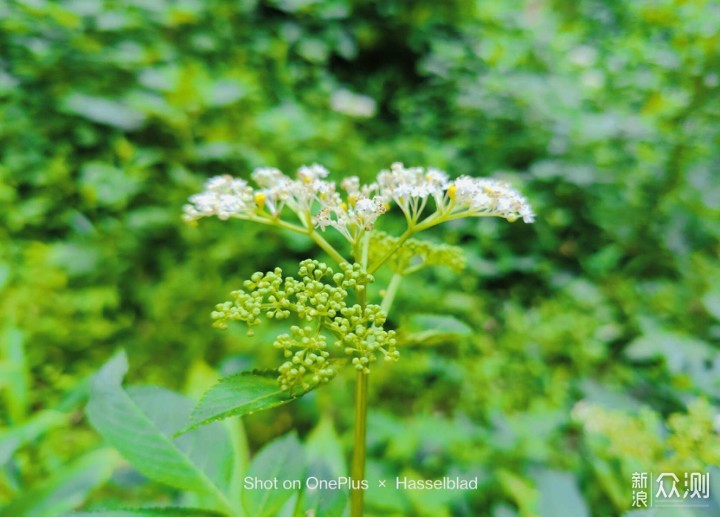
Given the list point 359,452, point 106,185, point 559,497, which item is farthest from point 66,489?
point 106,185

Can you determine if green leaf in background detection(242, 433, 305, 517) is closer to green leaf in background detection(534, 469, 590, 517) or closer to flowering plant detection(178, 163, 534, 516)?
flowering plant detection(178, 163, 534, 516)

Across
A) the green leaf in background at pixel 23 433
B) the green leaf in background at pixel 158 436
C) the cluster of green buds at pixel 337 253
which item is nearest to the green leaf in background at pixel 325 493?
the green leaf in background at pixel 158 436

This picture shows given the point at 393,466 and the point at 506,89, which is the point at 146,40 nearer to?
the point at 506,89

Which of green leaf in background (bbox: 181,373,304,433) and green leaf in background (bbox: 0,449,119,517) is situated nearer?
green leaf in background (bbox: 181,373,304,433)

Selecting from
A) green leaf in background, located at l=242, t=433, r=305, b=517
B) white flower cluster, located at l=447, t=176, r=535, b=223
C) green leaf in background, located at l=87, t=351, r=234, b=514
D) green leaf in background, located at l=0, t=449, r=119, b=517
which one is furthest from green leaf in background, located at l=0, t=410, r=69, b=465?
white flower cluster, located at l=447, t=176, r=535, b=223

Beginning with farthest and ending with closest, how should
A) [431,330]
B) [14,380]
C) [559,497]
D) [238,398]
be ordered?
1. [14,380]
2. [559,497]
3. [431,330]
4. [238,398]

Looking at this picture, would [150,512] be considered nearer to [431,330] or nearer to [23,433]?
[431,330]

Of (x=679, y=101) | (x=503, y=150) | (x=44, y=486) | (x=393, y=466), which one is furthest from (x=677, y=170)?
(x=44, y=486)
